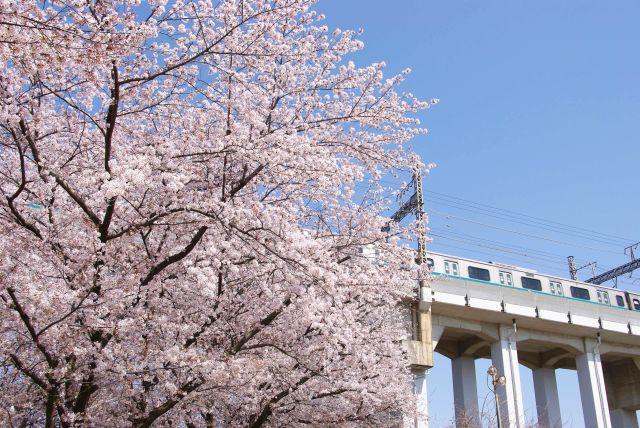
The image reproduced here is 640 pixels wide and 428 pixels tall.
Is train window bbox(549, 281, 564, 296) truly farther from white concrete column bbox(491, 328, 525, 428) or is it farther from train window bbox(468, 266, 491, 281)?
white concrete column bbox(491, 328, 525, 428)

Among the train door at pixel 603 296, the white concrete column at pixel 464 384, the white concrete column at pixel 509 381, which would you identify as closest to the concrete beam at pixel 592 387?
the train door at pixel 603 296

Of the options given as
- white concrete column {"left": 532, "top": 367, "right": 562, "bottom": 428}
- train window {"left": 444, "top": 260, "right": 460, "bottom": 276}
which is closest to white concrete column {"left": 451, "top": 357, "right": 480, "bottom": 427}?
white concrete column {"left": 532, "top": 367, "right": 562, "bottom": 428}

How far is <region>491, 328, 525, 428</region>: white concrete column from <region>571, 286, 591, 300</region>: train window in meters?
7.53

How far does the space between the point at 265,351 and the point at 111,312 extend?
382 cm

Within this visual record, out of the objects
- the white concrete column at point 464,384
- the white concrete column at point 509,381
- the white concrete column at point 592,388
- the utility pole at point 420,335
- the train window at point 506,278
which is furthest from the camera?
the train window at point 506,278

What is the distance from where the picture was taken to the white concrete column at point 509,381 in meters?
28.5

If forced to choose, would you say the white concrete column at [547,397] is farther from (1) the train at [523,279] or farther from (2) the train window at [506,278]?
(2) the train window at [506,278]

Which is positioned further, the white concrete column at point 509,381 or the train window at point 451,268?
the train window at point 451,268

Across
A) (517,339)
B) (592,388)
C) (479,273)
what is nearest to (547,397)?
(592,388)

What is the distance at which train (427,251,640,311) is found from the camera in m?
31.6

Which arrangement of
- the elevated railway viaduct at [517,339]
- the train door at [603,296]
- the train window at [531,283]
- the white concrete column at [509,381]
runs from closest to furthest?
1. the elevated railway viaduct at [517,339]
2. the white concrete column at [509,381]
3. the train window at [531,283]
4. the train door at [603,296]

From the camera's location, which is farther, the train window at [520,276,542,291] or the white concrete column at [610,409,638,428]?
the white concrete column at [610,409,638,428]

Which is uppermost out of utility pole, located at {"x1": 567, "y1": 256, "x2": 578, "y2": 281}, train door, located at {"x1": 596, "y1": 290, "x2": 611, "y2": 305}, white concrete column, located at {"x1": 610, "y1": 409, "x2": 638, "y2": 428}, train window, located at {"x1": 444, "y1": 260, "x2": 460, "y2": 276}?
utility pole, located at {"x1": 567, "y1": 256, "x2": 578, "y2": 281}

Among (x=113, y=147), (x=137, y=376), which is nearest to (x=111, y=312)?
(x=137, y=376)
